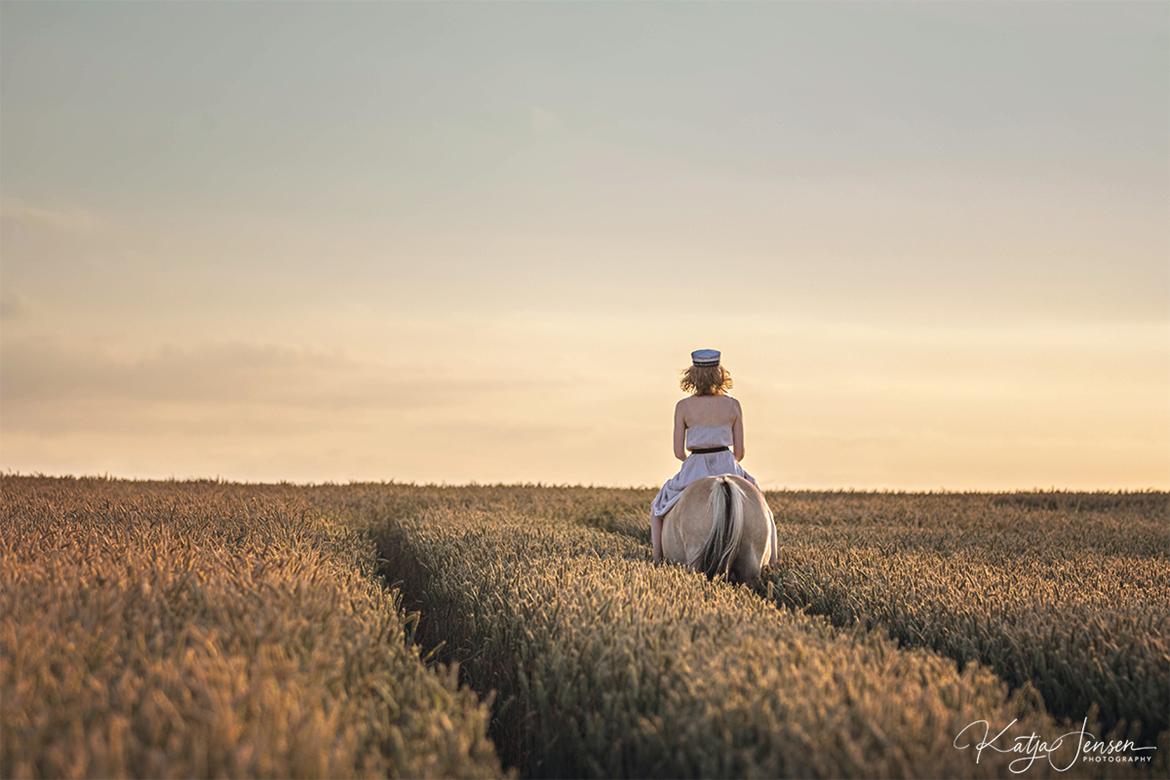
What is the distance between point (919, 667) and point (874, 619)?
198 cm

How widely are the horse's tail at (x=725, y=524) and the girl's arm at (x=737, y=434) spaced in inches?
48.4

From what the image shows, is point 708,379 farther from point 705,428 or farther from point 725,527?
point 725,527

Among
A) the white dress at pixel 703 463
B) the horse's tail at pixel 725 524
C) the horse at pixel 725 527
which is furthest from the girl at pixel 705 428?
the horse's tail at pixel 725 524

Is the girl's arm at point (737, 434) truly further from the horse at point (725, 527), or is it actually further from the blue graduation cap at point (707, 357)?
the horse at point (725, 527)

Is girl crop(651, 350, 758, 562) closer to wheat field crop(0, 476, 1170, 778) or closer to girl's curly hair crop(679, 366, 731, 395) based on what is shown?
girl's curly hair crop(679, 366, 731, 395)

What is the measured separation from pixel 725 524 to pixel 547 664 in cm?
358

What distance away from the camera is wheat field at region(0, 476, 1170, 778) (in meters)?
2.83

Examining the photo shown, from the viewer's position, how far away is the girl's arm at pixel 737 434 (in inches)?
345

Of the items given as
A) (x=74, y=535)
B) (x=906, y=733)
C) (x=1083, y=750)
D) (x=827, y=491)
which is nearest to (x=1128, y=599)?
(x=1083, y=750)
